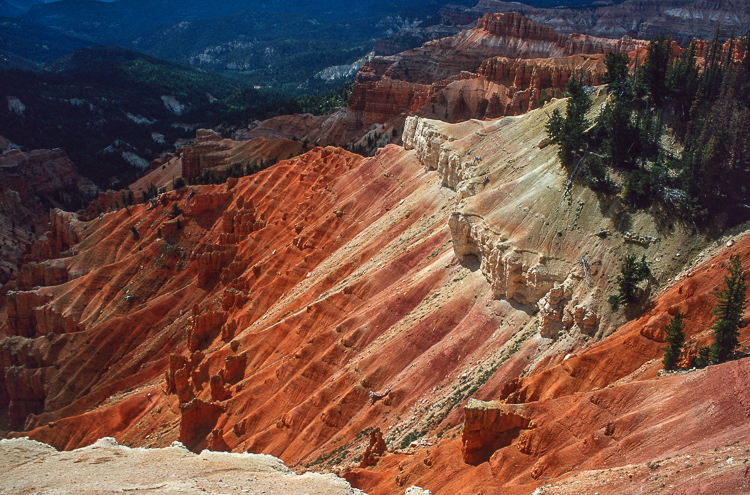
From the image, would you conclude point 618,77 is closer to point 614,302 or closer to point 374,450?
point 614,302

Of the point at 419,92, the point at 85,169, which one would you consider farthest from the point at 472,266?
the point at 85,169

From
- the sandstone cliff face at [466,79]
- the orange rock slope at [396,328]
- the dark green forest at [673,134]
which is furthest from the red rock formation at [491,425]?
the sandstone cliff face at [466,79]

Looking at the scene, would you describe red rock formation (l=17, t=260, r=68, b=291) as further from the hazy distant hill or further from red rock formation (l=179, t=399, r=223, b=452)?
the hazy distant hill

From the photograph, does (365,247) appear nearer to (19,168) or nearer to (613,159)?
(613,159)

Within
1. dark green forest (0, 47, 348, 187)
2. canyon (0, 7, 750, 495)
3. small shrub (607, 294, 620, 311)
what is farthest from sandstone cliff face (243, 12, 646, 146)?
small shrub (607, 294, 620, 311)

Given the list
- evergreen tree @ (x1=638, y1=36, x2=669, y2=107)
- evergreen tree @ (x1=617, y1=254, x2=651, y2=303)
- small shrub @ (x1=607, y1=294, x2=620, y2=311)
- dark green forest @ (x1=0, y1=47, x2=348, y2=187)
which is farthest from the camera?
dark green forest @ (x1=0, y1=47, x2=348, y2=187)

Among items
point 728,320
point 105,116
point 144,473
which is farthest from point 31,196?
point 728,320

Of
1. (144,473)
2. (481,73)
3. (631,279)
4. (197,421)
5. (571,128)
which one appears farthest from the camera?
(481,73)
